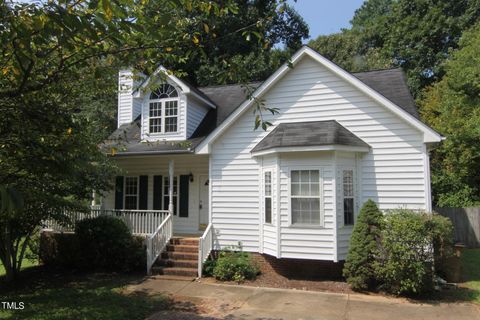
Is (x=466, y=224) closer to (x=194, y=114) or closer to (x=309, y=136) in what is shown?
(x=309, y=136)

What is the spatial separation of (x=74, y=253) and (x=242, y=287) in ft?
19.5

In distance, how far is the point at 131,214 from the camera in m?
12.4

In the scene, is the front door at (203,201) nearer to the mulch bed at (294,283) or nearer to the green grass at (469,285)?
the mulch bed at (294,283)

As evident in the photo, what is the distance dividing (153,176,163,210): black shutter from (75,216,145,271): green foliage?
2.40m

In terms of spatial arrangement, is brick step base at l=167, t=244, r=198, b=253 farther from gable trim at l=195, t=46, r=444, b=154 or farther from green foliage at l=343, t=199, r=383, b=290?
green foliage at l=343, t=199, r=383, b=290

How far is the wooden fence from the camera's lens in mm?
15617

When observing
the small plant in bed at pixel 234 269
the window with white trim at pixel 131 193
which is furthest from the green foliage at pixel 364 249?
the window with white trim at pixel 131 193

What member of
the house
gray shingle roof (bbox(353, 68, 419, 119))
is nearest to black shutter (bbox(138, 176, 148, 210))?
the house

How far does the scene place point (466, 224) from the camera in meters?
15.8

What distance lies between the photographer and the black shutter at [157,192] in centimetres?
1401

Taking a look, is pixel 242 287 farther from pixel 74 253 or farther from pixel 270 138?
pixel 74 253

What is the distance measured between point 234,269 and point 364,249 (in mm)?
3429

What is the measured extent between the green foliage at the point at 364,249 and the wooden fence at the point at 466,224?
29.4 feet

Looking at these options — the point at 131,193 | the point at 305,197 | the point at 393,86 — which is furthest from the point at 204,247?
the point at 393,86
